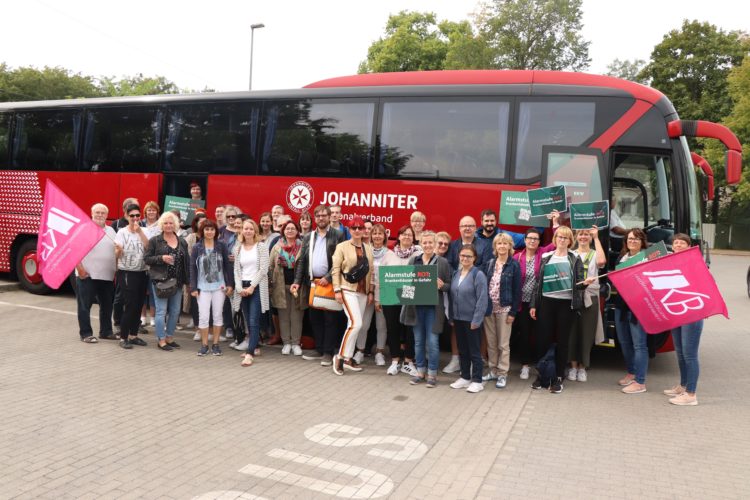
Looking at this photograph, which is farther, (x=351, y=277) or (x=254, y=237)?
(x=254, y=237)

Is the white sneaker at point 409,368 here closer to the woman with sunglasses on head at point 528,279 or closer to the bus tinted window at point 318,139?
the woman with sunglasses on head at point 528,279

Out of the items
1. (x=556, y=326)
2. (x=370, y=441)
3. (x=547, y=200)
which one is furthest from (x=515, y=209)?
(x=370, y=441)

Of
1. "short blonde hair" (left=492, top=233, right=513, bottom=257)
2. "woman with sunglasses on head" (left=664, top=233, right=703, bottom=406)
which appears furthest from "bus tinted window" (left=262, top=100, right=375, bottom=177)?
"woman with sunglasses on head" (left=664, top=233, right=703, bottom=406)

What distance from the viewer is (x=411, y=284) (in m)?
6.75

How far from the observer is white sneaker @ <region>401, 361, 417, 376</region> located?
7.18 metres

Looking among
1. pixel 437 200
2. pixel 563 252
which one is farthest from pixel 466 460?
pixel 437 200

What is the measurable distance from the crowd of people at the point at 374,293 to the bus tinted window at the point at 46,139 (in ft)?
13.2

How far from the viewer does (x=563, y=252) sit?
6.67m

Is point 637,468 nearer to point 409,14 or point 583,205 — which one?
point 583,205

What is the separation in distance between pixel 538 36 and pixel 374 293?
3101 cm

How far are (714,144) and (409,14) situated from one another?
2566 cm

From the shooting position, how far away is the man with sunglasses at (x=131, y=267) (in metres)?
7.94

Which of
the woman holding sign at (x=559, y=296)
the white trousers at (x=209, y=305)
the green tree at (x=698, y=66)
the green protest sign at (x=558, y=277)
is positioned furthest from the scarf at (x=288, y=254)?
the green tree at (x=698, y=66)

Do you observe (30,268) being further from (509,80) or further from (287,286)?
(509,80)
